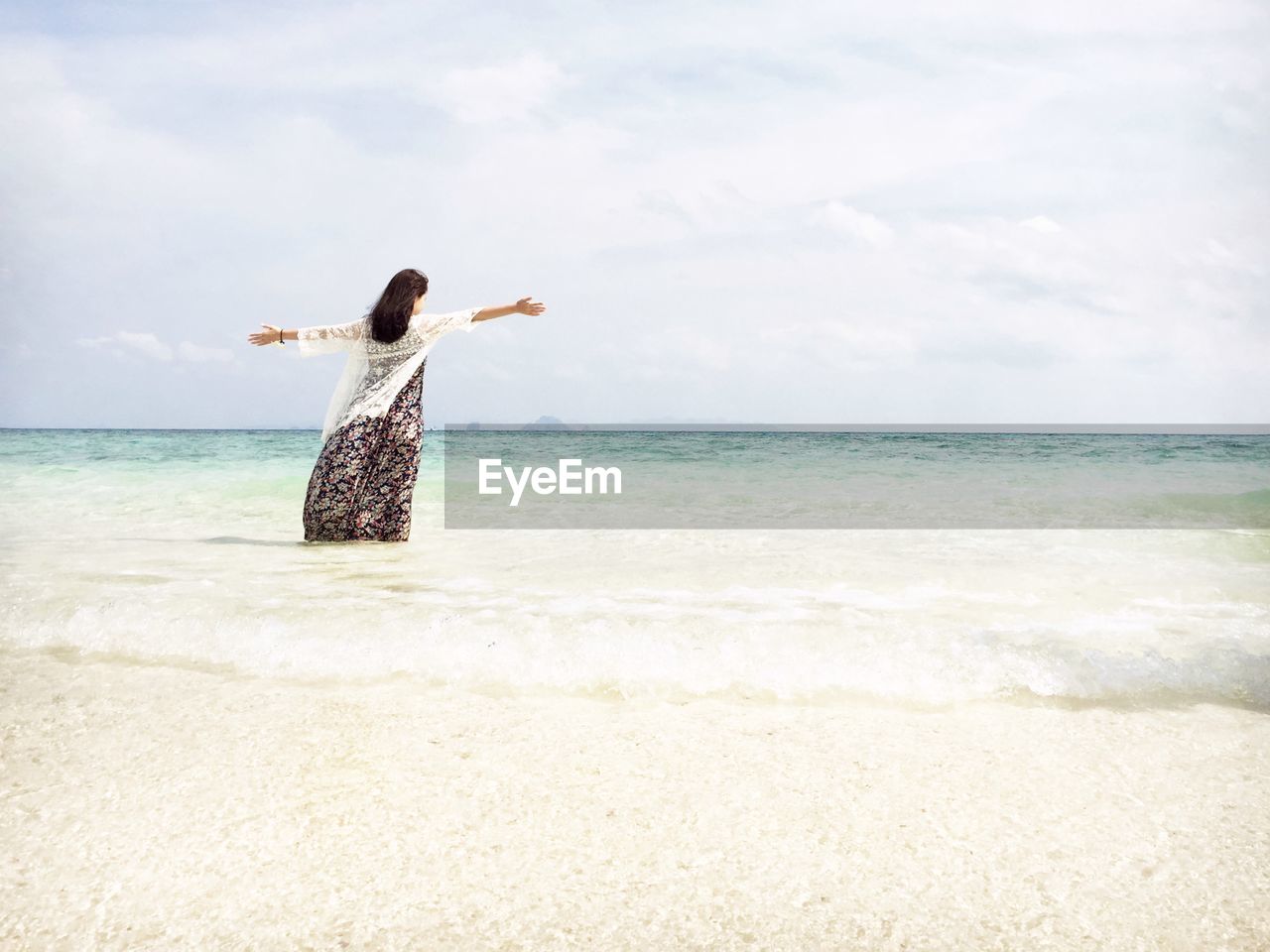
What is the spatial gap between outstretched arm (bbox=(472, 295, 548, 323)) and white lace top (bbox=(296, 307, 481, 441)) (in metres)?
0.13

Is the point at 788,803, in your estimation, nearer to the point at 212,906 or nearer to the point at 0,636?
the point at 212,906

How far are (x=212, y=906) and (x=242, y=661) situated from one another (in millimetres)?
1346

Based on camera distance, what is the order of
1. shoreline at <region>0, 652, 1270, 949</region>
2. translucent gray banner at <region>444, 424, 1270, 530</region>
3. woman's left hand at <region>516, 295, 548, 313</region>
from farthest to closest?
1. translucent gray banner at <region>444, 424, 1270, 530</region>
2. woman's left hand at <region>516, 295, 548, 313</region>
3. shoreline at <region>0, 652, 1270, 949</region>

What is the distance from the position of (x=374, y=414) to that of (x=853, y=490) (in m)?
6.61

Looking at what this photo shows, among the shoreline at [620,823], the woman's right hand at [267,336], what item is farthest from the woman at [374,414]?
the shoreline at [620,823]

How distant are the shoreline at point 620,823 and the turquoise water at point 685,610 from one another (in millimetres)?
216

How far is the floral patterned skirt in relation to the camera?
16.4ft

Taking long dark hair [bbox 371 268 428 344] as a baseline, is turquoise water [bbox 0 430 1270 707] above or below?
below

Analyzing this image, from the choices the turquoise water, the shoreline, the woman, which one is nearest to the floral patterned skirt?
the woman

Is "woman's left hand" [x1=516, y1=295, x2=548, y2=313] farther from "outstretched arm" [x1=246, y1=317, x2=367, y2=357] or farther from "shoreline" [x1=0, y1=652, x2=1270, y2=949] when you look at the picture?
"shoreline" [x1=0, y1=652, x2=1270, y2=949]

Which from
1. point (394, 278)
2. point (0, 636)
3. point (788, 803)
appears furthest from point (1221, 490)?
point (0, 636)

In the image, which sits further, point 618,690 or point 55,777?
point 618,690

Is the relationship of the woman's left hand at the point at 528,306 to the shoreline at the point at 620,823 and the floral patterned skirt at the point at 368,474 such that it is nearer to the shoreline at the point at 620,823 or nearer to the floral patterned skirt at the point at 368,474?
the floral patterned skirt at the point at 368,474

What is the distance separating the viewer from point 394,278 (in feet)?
15.7
